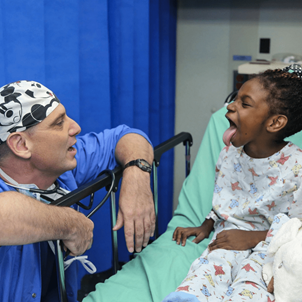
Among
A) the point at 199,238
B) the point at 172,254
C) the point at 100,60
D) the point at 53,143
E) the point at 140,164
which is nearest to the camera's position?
the point at 53,143

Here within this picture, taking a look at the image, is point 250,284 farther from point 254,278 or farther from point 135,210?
point 135,210

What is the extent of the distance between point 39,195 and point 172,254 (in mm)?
530

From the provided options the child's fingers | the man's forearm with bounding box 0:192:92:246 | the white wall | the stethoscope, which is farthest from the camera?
the white wall

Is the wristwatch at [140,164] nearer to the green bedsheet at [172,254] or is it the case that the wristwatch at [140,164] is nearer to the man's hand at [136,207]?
the man's hand at [136,207]

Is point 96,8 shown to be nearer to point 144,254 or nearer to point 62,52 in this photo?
point 62,52

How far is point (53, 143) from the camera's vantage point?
3.56 ft

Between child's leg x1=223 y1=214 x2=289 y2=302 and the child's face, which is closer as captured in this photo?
child's leg x1=223 y1=214 x2=289 y2=302

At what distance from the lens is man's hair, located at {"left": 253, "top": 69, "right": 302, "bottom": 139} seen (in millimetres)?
1288

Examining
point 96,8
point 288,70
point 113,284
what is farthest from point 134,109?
point 113,284

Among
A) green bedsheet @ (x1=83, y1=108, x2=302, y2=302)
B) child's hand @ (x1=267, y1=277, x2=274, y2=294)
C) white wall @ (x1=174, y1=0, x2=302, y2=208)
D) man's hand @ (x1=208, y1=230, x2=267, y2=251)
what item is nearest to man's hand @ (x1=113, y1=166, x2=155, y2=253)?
green bedsheet @ (x1=83, y1=108, x2=302, y2=302)

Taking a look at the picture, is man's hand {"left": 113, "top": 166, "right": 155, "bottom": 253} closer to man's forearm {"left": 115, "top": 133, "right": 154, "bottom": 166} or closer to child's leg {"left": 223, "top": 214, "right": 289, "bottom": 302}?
man's forearm {"left": 115, "top": 133, "right": 154, "bottom": 166}

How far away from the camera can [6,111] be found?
3.31ft

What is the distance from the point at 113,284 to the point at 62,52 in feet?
2.84

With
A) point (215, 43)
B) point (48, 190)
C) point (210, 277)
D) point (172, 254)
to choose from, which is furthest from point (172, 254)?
point (215, 43)
